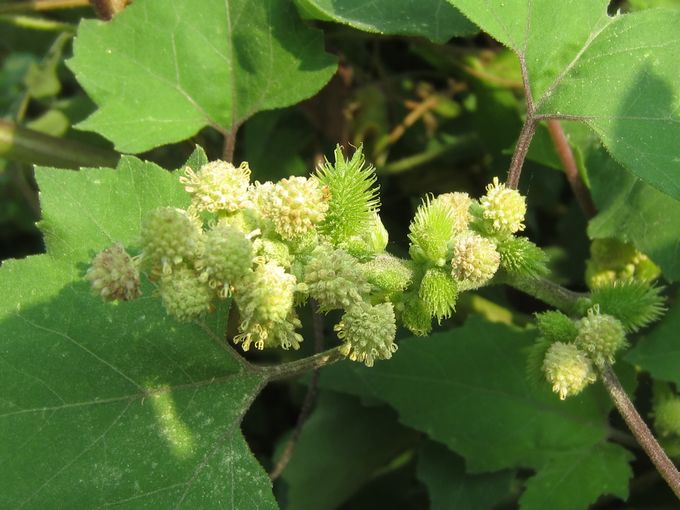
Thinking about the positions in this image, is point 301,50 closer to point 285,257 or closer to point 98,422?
point 285,257

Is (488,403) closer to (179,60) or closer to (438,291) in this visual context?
(438,291)

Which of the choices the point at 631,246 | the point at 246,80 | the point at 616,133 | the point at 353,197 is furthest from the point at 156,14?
the point at 631,246

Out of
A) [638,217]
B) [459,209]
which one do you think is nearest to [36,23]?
[459,209]

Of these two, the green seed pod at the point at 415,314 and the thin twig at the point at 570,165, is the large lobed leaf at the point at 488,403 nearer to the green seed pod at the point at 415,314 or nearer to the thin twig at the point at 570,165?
the thin twig at the point at 570,165

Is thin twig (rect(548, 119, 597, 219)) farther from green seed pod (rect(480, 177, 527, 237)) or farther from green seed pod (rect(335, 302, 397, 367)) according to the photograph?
green seed pod (rect(335, 302, 397, 367))

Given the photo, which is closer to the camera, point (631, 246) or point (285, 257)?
point (285, 257)

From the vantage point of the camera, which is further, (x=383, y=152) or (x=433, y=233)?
(x=383, y=152)
